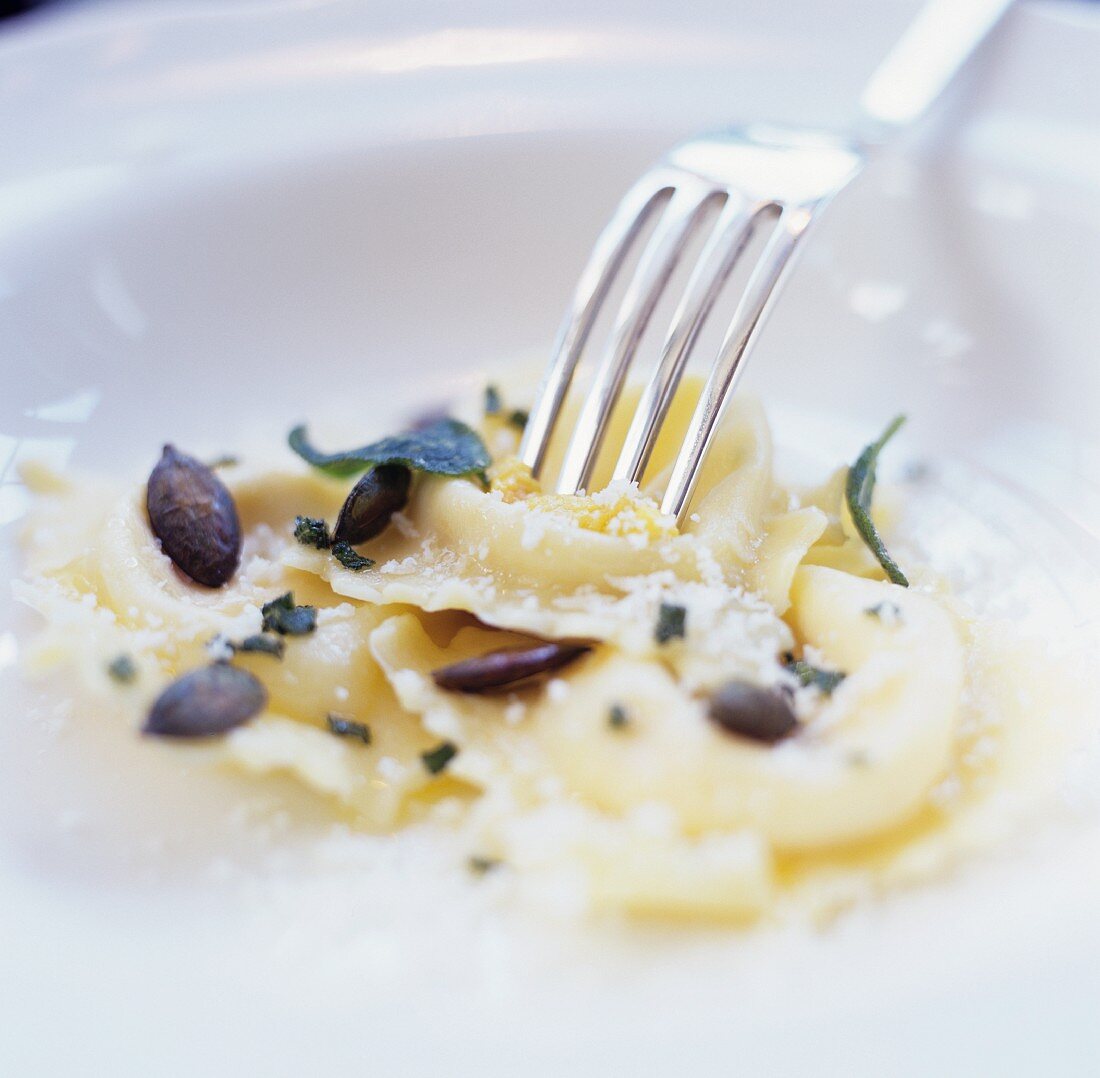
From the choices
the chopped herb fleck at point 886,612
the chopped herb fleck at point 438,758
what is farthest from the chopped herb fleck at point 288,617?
the chopped herb fleck at point 886,612

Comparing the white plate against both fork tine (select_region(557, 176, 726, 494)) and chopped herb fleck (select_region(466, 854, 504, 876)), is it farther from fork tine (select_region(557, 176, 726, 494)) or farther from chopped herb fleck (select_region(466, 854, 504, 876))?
fork tine (select_region(557, 176, 726, 494))

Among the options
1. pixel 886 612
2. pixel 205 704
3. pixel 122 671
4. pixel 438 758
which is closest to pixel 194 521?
pixel 122 671

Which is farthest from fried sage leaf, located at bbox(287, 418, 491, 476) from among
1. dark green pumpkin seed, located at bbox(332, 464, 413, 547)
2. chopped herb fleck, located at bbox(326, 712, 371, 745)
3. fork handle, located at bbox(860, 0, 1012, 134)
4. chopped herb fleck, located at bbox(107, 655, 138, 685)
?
fork handle, located at bbox(860, 0, 1012, 134)

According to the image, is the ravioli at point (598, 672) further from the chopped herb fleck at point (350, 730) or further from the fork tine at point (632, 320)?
the fork tine at point (632, 320)

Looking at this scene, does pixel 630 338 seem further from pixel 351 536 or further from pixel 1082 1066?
pixel 1082 1066

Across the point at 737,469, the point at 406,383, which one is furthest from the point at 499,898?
the point at 406,383

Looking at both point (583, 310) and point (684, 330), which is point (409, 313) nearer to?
point (583, 310)
